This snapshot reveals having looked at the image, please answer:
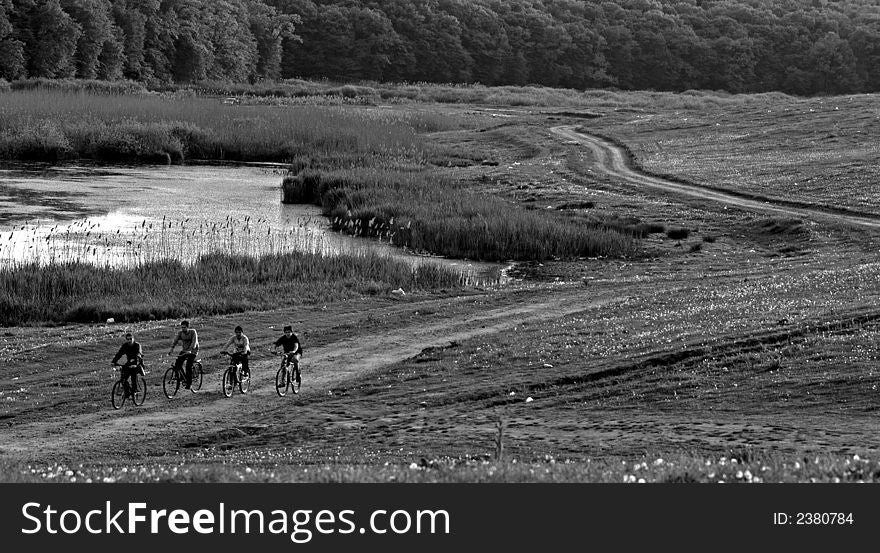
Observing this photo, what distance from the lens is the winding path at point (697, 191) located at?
4862 centimetres

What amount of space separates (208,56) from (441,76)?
3941 cm

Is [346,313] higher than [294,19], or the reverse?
[294,19]

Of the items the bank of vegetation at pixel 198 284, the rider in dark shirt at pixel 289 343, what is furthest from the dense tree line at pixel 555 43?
the rider in dark shirt at pixel 289 343

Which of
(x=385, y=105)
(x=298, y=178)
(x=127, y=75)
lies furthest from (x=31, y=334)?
(x=127, y=75)

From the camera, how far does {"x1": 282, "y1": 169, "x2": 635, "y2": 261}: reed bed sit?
43969 millimetres

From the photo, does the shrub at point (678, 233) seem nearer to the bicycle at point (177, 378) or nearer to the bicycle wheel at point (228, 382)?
the bicycle at point (177, 378)

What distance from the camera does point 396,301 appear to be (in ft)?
112

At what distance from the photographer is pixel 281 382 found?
2292cm

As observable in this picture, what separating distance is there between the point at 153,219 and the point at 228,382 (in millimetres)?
27176

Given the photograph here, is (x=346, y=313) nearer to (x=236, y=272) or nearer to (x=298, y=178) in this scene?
(x=236, y=272)

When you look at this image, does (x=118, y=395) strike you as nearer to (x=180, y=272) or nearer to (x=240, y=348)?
(x=240, y=348)

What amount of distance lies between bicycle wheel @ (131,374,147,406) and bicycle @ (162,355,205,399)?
0.36m

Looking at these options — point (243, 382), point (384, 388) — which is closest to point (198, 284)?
point (243, 382)

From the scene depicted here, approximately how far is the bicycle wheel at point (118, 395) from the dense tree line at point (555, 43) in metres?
133
